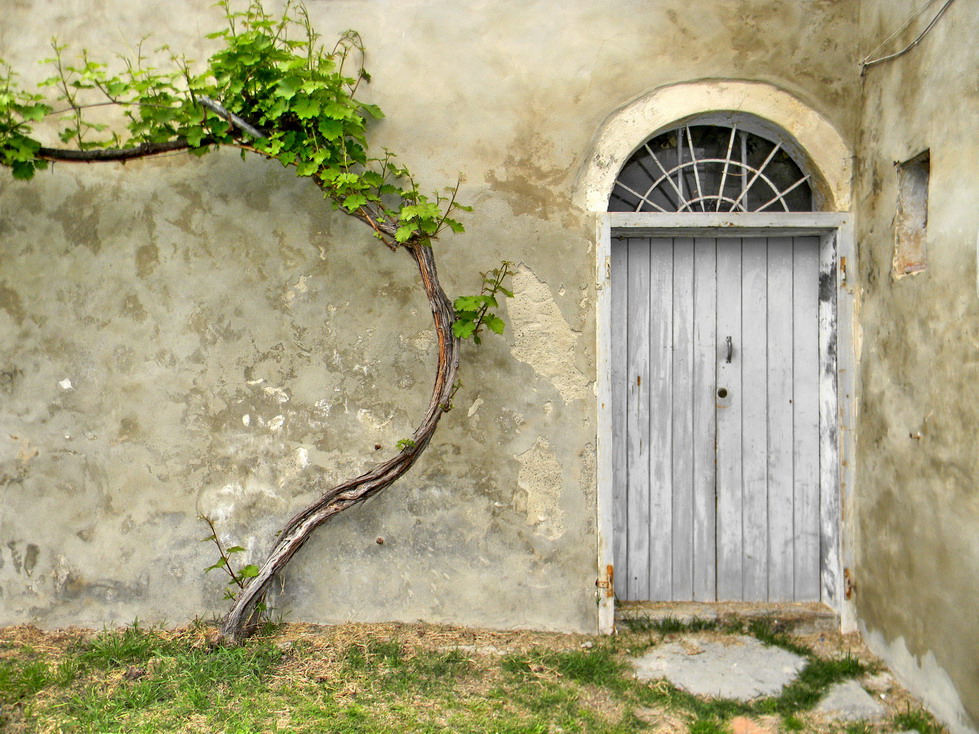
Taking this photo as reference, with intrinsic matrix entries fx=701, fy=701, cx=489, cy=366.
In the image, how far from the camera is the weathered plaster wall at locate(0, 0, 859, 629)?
347 cm

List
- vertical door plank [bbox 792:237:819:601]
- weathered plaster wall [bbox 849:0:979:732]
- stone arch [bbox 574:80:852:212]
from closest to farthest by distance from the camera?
weathered plaster wall [bbox 849:0:979:732], stone arch [bbox 574:80:852:212], vertical door plank [bbox 792:237:819:601]

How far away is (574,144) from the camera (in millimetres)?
3469

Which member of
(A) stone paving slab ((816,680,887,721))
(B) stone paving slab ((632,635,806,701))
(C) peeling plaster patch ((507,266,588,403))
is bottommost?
(A) stone paving slab ((816,680,887,721))

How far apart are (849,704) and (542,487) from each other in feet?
5.21

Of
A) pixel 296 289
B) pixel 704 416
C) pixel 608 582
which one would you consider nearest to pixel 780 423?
pixel 704 416

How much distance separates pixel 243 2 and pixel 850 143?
3.09 m

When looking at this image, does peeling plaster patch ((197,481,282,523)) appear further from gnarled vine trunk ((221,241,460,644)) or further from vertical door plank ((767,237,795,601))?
vertical door plank ((767,237,795,601))

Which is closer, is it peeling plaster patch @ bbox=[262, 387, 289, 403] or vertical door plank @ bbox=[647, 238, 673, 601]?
peeling plaster patch @ bbox=[262, 387, 289, 403]

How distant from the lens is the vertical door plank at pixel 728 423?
3.67 metres

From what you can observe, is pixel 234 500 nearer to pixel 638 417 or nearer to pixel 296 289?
pixel 296 289

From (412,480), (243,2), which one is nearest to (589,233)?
(412,480)

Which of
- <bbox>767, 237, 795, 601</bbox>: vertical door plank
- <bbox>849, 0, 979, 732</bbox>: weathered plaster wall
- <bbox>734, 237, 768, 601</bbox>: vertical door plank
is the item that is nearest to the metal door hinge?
<bbox>734, 237, 768, 601</bbox>: vertical door plank

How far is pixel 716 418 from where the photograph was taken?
3699 mm

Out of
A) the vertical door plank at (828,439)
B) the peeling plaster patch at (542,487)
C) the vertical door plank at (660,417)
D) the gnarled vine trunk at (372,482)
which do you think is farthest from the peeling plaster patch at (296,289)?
the vertical door plank at (828,439)
